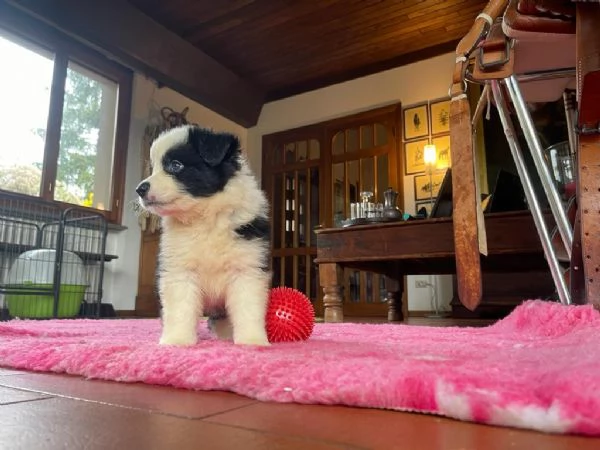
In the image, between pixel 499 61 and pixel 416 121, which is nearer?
pixel 499 61

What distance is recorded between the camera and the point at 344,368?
61 centimetres

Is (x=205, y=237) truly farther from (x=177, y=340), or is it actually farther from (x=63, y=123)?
(x=63, y=123)

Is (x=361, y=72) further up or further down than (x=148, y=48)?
further up

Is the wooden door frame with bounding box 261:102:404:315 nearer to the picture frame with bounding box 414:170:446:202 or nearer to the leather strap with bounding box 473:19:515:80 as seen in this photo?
the picture frame with bounding box 414:170:446:202

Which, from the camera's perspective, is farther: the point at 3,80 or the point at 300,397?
the point at 3,80

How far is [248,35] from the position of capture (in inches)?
169

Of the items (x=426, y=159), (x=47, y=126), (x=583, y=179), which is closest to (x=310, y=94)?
(x=426, y=159)

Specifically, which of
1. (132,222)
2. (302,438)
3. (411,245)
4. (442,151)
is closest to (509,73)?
(302,438)

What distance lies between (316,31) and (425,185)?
1695 millimetres

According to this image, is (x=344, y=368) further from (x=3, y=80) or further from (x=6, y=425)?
(x=3, y=80)

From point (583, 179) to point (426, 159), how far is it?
3.28m

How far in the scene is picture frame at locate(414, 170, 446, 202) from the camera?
4.22 m

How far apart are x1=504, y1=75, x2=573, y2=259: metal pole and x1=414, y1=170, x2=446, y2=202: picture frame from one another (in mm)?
2901

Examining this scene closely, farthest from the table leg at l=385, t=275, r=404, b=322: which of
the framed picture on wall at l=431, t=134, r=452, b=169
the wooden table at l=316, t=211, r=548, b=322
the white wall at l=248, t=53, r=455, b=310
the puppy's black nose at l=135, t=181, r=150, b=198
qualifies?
the puppy's black nose at l=135, t=181, r=150, b=198
